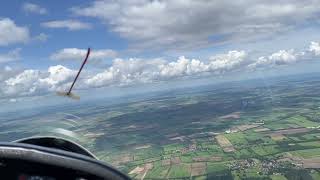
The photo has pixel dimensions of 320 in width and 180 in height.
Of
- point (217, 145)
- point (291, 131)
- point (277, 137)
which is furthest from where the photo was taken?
point (291, 131)

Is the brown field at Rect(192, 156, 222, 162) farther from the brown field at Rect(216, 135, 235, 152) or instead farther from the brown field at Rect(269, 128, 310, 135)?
the brown field at Rect(269, 128, 310, 135)

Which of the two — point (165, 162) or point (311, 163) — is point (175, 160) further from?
point (311, 163)

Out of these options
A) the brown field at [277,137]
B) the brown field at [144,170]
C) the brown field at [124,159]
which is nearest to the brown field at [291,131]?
the brown field at [277,137]

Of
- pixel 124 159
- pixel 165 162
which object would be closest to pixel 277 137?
pixel 165 162

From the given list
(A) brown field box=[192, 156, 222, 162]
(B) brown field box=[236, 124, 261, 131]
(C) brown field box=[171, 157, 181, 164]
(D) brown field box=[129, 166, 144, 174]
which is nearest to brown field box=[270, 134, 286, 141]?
(B) brown field box=[236, 124, 261, 131]

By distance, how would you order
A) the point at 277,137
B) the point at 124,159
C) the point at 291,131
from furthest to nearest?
the point at 291,131
the point at 277,137
the point at 124,159

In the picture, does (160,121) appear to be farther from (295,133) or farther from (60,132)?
(60,132)

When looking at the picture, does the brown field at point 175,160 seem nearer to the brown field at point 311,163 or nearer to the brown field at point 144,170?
the brown field at point 144,170
